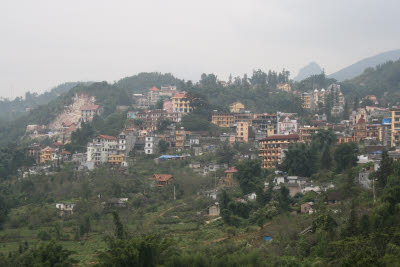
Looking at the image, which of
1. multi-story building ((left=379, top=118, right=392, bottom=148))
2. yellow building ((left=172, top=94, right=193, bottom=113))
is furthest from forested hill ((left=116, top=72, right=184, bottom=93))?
multi-story building ((left=379, top=118, right=392, bottom=148))

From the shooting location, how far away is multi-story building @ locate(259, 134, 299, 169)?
41156 millimetres

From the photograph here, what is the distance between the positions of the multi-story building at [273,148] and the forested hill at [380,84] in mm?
24528

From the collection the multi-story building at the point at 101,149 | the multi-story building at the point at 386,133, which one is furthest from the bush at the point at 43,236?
the multi-story building at the point at 386,133

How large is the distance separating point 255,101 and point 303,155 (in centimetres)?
2981

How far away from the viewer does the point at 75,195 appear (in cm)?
3822

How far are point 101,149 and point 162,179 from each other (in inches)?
397

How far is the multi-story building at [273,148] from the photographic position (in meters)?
41.2

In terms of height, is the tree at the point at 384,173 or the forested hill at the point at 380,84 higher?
the forested hill at the point at 380,84

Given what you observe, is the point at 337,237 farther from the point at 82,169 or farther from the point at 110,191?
the point at 82,169

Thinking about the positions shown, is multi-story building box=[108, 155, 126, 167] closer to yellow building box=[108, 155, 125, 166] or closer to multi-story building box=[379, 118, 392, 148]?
yellow building box=[108, 155, 125, 166]

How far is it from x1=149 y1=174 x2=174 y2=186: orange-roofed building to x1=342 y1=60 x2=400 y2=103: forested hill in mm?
34618

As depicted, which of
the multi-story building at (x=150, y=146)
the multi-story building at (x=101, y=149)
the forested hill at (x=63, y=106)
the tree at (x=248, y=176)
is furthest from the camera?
the forested hill at (x=63, y=106)

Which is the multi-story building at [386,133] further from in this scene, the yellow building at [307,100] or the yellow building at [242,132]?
the yellow building at [307,100]

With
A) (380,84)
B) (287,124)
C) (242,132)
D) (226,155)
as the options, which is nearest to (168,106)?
(242,132)
